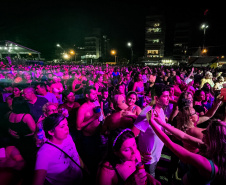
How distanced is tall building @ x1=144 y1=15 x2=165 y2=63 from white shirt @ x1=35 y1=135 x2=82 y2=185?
81.4m

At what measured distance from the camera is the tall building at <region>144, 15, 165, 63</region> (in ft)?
254

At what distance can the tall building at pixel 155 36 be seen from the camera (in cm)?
7750

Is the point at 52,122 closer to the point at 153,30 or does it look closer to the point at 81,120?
the point at 81,120

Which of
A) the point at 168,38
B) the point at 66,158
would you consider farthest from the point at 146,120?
the point at 168,38

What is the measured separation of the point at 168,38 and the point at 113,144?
329 feet

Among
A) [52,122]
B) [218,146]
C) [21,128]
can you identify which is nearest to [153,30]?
[21,128]

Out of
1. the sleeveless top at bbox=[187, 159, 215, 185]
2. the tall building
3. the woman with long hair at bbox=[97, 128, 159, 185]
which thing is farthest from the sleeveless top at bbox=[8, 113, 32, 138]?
the tall building

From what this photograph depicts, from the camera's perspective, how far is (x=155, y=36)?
78688mm

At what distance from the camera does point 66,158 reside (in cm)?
186

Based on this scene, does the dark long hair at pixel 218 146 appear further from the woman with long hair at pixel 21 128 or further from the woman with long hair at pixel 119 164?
the woman with long hair at pixel 21 128

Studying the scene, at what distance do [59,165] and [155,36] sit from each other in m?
87.6

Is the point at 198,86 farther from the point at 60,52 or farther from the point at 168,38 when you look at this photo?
the point at 60,52

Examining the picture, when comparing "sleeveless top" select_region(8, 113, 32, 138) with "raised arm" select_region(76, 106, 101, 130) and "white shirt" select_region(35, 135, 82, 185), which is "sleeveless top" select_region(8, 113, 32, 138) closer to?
"raised arm" select_region(76, 106, 101, 130)

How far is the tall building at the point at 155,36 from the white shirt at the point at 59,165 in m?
81.4
